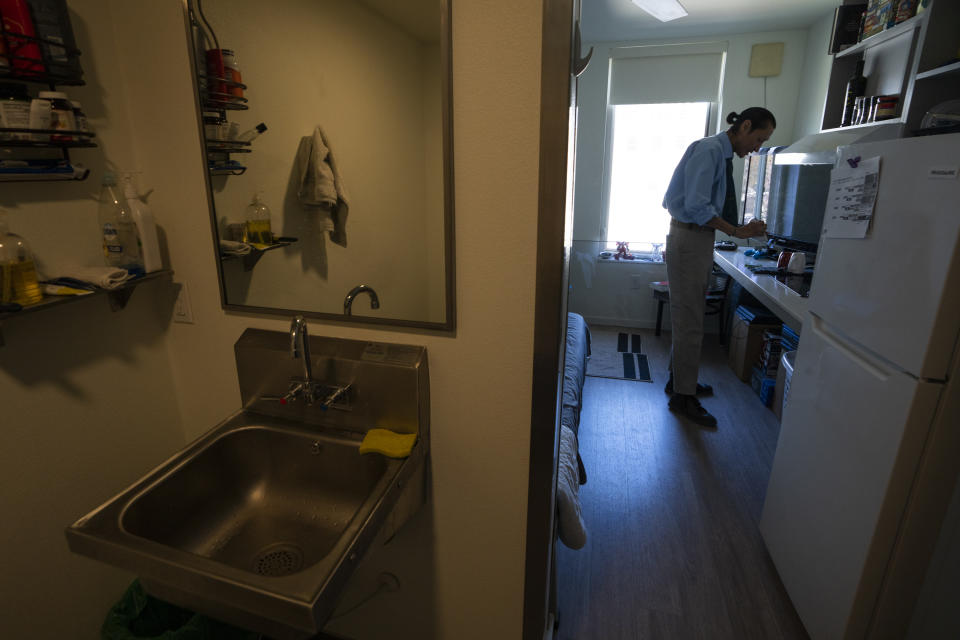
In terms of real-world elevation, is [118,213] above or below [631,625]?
above

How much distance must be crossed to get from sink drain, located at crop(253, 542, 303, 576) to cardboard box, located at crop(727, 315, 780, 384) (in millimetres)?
3274

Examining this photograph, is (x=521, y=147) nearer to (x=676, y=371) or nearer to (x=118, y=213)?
(x=118, y=213)

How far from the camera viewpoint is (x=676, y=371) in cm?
Answer: 305

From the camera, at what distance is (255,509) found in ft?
4.16

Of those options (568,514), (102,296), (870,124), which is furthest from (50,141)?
(870,124)

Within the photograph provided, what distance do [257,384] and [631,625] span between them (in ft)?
4.88

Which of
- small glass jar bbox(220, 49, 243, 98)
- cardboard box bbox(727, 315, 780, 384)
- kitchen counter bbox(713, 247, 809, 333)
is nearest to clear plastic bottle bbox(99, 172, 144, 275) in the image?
small glass jar bbox(220, 49, 243, 98)

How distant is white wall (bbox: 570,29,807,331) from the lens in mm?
3979

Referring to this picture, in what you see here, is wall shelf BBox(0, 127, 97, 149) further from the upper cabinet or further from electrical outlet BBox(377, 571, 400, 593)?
the upper cabinet

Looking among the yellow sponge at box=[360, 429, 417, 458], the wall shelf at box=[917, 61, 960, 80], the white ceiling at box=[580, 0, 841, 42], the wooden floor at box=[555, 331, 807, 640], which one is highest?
the white ceiling at box=[580, 0, 841, 42]

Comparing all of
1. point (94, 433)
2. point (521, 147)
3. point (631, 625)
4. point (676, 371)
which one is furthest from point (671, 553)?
point (94, 433)

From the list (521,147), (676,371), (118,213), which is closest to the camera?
(521,147)

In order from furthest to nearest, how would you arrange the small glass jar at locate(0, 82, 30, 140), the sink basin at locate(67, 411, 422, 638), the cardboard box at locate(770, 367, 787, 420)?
the cardboard box at locate(770, 367, 787, 420) < the small glass jar at locate(0, 82, 30, 140) < the sink basin at locate(67, 411, 422, 638)

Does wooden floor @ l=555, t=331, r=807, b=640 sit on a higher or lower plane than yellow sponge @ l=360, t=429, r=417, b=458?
lower
